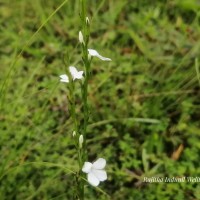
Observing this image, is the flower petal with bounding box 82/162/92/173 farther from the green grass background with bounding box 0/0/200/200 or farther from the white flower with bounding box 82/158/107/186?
the green grass background with bounding box 0/0/200/200

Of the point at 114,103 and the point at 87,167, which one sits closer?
the point at 87,167

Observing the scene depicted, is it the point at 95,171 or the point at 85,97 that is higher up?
the point at 85,97

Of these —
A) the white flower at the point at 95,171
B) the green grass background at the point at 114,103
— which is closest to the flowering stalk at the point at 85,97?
the white flower at the point at 95,171

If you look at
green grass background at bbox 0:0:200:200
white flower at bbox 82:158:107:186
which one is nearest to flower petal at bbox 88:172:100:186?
white flower at bbox 82:158:107:186

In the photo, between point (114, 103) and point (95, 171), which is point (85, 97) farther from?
point (114, 103)

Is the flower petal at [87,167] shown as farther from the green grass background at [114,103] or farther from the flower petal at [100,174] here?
the green grass background at [114,103]

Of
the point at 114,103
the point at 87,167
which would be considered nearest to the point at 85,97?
the point at 87,167
